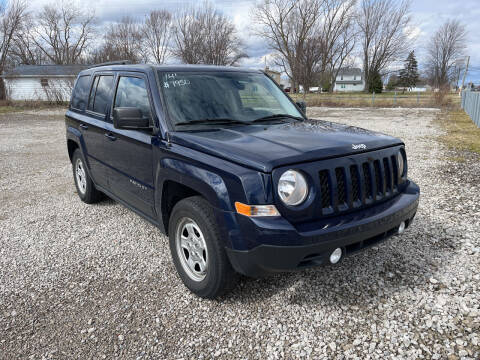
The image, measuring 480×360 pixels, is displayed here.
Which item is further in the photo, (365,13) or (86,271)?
(365,13)

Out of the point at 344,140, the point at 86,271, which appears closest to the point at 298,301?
the point at 344,140

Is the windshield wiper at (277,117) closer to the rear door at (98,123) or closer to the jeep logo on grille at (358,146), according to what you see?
the jeep logo on grille at (358,146)

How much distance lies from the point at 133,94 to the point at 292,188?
2.13 metres

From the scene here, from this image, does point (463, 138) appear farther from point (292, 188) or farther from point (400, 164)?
point (292, 188)

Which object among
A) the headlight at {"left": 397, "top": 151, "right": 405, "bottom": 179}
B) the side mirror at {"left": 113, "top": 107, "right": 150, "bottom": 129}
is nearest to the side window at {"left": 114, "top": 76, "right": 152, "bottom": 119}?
the side mirror at {"left": 113, "top": 107, "right": 150, "bottom": 129}

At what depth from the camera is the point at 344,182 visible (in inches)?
102

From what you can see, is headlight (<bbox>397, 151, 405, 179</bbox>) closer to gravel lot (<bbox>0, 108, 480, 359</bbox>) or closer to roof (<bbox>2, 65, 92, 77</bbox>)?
gravel lot (<bbox>0, 108, 480, 359</bbox>)

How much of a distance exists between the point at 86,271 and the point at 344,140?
2700mm

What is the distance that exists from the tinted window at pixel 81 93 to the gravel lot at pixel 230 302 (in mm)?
1620

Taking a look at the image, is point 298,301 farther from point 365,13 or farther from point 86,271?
point 365,13

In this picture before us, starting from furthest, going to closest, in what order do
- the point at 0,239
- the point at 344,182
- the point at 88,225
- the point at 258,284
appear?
1. the point at 88,225
2. the point at 0,239
3. the point at 258,284
4. the point at 344,182

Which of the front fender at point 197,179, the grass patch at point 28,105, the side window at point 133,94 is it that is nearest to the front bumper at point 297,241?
the front fender at point 197,179

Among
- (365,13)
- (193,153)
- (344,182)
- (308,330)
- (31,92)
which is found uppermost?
(365,13)

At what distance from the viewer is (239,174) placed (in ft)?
7.82
